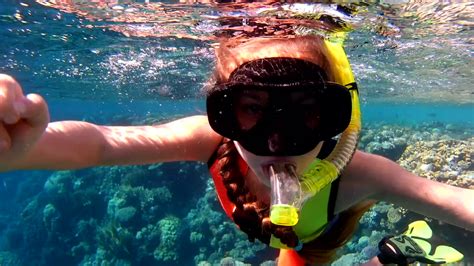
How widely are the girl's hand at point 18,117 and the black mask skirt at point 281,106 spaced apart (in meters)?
1.39

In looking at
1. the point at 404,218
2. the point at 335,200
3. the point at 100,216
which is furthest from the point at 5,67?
the point at 335,200

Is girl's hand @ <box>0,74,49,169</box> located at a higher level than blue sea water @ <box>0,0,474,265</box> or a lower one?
higher

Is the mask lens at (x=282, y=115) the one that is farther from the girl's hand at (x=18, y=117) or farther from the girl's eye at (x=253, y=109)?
the girl's hand at (x=18, y=117)

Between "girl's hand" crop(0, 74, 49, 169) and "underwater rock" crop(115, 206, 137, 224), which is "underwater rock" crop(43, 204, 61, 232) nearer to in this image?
"underwater rock" crop(115, 206, 137, 224)

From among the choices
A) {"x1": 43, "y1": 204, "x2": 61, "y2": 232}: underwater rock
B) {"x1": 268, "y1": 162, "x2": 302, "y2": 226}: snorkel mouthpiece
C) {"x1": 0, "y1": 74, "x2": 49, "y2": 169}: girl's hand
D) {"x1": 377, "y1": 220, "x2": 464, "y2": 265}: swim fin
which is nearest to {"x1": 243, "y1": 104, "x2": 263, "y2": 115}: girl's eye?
{"x1": 268, "y1": 162, "x2": 302, "y2": 226}: snorkel mouthpiece

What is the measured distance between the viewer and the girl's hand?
60.4 inches

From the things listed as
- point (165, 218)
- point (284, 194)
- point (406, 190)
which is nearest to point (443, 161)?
point (165, 218)

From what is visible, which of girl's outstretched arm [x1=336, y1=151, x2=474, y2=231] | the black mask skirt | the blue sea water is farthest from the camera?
the blue sea water

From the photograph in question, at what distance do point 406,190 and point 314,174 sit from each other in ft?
3.80

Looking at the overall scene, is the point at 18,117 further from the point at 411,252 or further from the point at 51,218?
the point at 51,218

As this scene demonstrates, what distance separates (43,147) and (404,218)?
9959 mm

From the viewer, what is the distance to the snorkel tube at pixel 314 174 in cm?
259

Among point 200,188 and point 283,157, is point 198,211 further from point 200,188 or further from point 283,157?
point 283,157

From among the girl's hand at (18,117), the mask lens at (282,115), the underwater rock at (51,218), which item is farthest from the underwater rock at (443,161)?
the underwater rock at (51,218)
